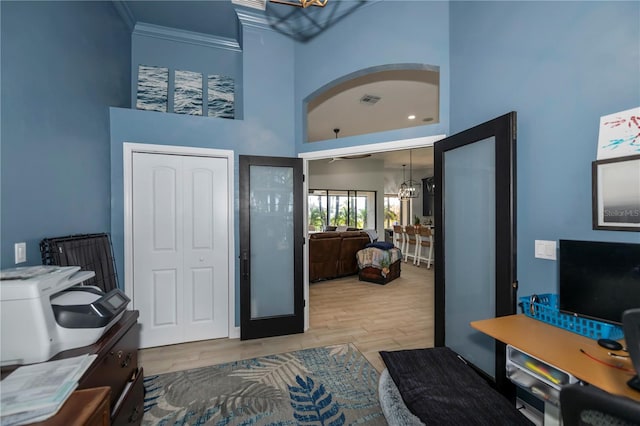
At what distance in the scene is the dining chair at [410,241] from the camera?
7.75 m

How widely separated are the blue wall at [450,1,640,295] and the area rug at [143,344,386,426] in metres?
1.60

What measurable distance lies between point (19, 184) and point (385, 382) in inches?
96.8

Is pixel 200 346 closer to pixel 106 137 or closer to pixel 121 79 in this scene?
pixel 106 137

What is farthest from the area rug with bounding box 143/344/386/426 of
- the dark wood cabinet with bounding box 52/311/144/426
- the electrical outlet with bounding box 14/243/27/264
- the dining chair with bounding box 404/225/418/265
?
the dining chair with bounding box 404/225/418/265

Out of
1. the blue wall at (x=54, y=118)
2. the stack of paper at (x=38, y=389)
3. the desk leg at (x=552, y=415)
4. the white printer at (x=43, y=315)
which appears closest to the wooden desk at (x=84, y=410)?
the stack of paper at (x=38, y=389)

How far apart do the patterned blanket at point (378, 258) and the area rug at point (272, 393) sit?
9.98 feet

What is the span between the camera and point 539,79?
1.79 m

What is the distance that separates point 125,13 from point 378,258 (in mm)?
5495

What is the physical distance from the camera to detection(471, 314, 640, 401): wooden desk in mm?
1050

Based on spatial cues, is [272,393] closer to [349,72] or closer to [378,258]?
[349,72]

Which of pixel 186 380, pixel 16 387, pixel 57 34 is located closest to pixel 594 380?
pixel 16 387

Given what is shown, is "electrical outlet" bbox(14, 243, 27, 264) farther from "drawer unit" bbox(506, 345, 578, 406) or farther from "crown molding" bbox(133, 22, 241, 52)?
"crown molding" bbox(133, 22, 241, 52)

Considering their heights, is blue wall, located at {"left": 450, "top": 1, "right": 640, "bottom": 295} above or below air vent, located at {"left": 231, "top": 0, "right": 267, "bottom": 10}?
below

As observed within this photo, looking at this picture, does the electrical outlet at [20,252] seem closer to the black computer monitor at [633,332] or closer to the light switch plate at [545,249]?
the black computer monitor at [633,332]
